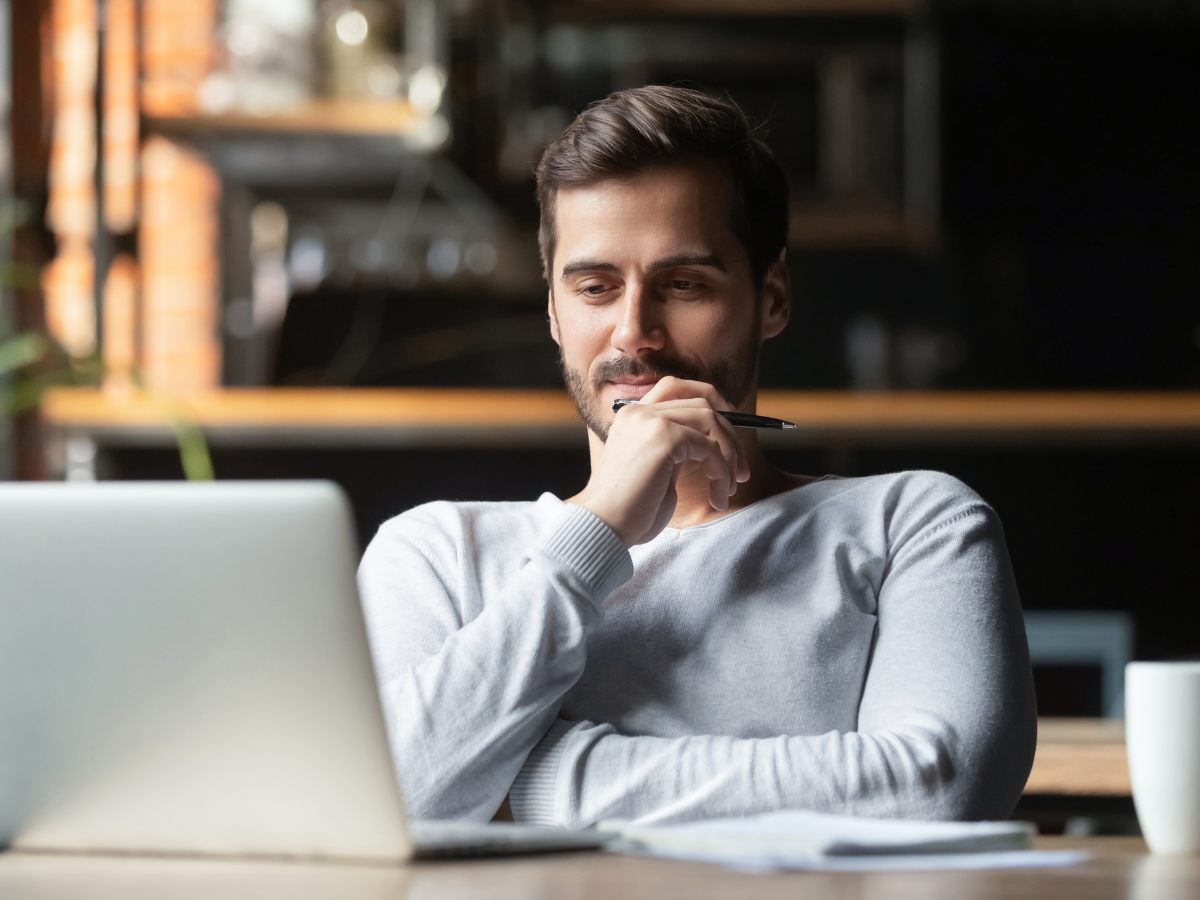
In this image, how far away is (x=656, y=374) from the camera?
4.56 ft

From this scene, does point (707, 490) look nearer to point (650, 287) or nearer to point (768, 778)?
point (650, 287)

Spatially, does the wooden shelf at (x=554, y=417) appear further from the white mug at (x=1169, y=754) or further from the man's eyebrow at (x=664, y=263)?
the white mug at (x=1169, y=754)

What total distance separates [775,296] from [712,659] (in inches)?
15.7

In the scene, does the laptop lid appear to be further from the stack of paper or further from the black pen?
the black pen

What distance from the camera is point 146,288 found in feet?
12.8

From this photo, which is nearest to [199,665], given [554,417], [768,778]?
[768,778]

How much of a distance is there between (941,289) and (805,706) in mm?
3034

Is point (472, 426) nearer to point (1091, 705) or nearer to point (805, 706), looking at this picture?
point (1091, 705)

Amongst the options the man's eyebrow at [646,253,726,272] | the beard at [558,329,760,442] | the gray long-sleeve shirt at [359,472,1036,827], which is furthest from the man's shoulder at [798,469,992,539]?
the man's eyebrow at [646,253,726,272]

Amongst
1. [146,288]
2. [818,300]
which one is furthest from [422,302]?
[818,300]

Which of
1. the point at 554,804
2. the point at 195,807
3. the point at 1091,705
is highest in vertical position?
the point at 195,807

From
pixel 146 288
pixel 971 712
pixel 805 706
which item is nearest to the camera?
pixel 971 712

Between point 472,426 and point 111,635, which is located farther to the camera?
point 472,426

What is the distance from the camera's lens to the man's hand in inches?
48.4
